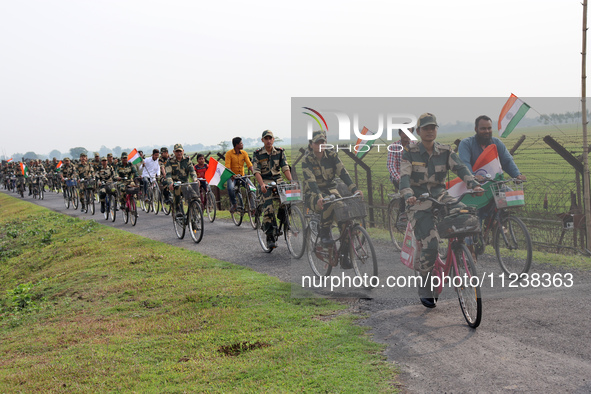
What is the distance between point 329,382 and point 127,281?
5.92 m

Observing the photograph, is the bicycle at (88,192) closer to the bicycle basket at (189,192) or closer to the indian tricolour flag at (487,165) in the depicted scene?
the bicycle basket at (189,192)

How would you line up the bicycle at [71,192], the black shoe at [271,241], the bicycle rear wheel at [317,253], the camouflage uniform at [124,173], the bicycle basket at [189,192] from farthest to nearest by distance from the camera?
the bicycle at [71,192] → the camouflage uniform at [124,173] → the bicycle basket at [189,192] → the black shoe at [271,241] → the bicycle rear wheel at [317,253]

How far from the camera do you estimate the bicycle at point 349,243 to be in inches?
265

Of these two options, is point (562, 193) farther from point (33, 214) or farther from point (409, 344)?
point (33, 214)

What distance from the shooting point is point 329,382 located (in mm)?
4336

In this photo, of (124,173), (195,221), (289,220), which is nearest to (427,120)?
(289,220)

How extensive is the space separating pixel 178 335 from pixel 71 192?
71.4 feet

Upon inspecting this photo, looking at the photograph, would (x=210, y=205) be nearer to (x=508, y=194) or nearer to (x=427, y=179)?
(x=508, y=194)

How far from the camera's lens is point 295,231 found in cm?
935

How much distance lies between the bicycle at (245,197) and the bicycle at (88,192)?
8928mm

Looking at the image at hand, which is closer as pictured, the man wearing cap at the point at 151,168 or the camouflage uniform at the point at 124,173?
the camouflage uniform at the point at 124,173

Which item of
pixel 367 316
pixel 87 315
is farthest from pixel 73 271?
pixel 367 316

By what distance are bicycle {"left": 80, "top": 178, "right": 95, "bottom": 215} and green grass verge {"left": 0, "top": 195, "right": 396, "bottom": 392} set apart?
1017 cm

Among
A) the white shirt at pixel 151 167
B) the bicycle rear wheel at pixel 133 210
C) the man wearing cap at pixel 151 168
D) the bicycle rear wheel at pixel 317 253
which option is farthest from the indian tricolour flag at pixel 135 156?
the bicycle rear wheel at pixel 317 253
